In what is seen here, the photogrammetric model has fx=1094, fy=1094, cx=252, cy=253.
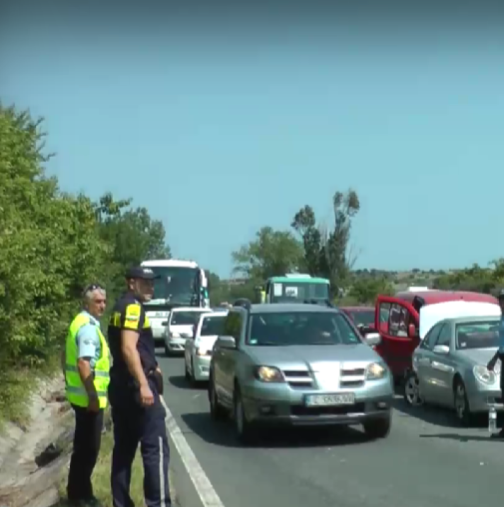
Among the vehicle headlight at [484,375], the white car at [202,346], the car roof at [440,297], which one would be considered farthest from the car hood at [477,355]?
the white car at [202,346]

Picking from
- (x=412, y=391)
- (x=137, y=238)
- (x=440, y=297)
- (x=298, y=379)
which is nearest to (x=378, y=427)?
(x=298, y=379)

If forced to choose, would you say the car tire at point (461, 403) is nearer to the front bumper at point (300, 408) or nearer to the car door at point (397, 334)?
the front bumper at point (300, 408)

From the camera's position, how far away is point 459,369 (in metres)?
15.3

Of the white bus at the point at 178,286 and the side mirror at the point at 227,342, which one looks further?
the white bus at the point at 178,286

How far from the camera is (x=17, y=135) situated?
22.7m

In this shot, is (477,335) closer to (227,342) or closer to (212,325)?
(227,342)

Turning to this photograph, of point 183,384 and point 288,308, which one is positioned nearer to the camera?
point 288,308

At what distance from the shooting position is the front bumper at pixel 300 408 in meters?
13.0

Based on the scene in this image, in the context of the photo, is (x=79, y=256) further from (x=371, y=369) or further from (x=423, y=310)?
(x=371, y=369)

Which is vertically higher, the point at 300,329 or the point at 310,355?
the point at 300,329

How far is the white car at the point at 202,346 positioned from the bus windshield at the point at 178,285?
1842 centimetres

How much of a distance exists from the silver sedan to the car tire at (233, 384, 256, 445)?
311cm

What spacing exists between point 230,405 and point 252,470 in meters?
3.07

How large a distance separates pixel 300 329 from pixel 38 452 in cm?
389
